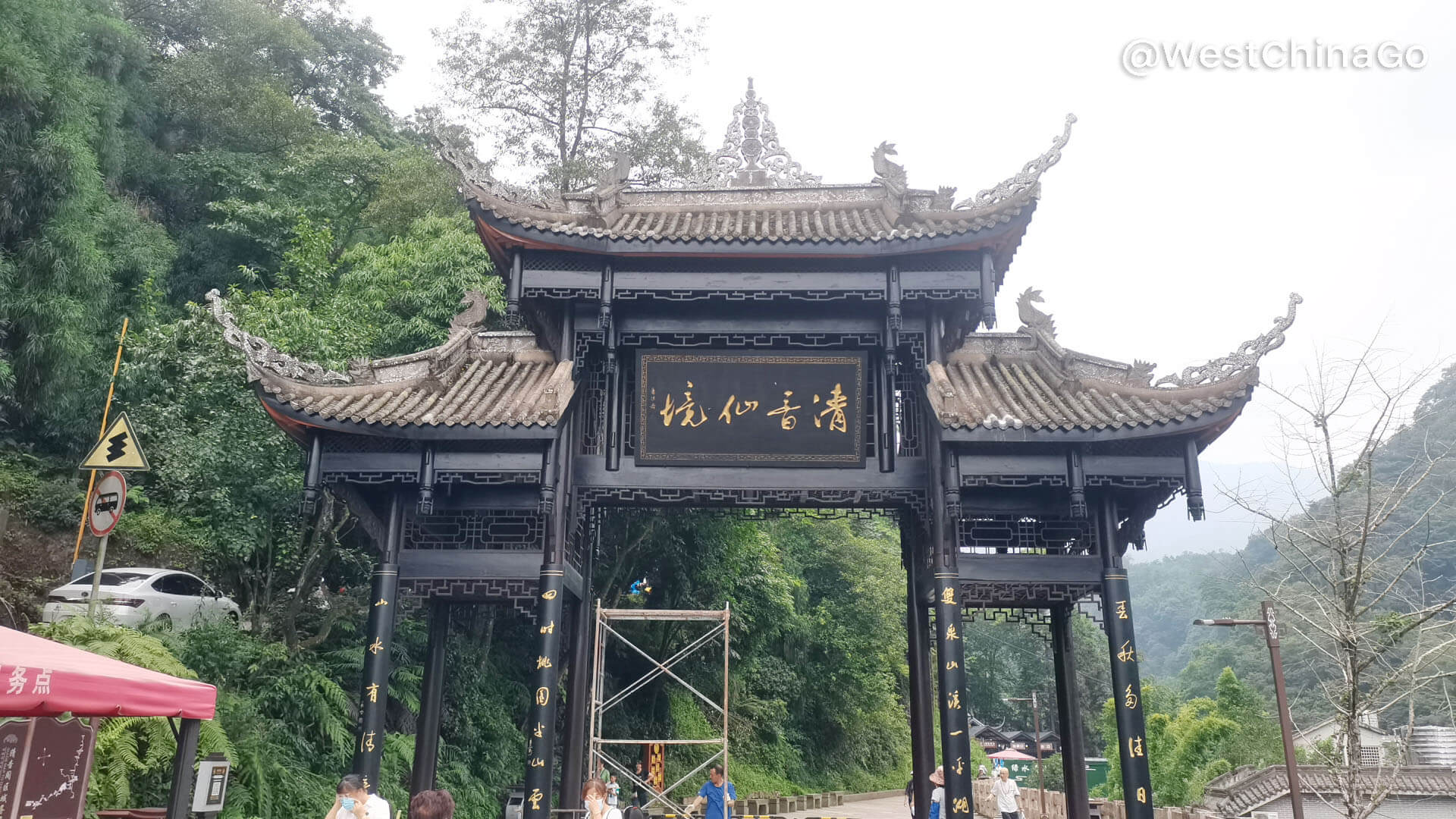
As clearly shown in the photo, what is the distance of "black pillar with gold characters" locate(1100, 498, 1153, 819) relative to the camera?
9930 mm

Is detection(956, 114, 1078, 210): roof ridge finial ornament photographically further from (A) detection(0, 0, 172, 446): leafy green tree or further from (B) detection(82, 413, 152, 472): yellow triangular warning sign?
(A) detection(0, 0, 172, 446): leafy green tree

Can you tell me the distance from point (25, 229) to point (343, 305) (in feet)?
20.9

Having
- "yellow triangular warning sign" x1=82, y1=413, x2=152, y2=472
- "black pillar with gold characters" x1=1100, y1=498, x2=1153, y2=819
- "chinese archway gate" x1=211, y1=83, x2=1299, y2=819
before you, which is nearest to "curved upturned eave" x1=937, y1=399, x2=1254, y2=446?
"chinese archway gate" x1=211, y1=83, x2=1299, y2=819

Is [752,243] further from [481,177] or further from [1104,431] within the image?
[1104,431]

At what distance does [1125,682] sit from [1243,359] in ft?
12.2

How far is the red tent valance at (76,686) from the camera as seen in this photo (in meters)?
5.31

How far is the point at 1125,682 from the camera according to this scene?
1027cm

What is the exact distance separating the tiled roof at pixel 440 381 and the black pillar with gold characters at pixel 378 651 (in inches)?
42.8

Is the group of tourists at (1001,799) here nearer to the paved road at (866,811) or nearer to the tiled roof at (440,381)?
the tiled roof at (440,381)

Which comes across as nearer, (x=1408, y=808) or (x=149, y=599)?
(x=149, y=599)

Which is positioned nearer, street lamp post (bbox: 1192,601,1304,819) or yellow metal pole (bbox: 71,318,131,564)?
street lamp post (bbox: 1192,601,1304,819)

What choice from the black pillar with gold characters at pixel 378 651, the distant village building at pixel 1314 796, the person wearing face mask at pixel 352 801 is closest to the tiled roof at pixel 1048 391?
the black pillar with gold characters at pixel 378 651

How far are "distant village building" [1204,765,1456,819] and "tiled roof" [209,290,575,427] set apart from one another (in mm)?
19929

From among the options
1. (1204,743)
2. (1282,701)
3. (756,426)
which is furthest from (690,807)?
(1204,743)
